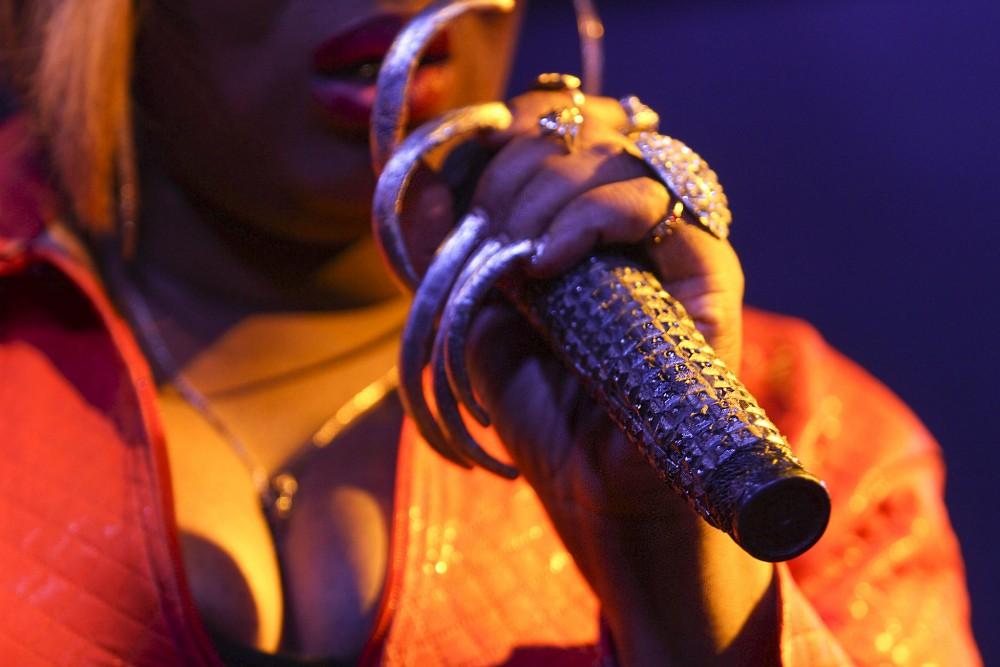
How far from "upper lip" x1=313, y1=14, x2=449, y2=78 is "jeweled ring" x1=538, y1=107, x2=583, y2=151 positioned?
0.22m

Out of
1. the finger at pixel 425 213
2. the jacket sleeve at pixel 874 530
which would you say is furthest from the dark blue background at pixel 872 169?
the finger at pixel 425 213

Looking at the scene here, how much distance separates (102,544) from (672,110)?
0.85 meters

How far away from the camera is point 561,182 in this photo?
564 mm

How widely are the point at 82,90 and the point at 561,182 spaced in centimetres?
51

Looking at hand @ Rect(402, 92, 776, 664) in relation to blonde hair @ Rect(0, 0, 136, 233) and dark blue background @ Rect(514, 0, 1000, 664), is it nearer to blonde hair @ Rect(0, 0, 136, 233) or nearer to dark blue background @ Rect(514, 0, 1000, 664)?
blonde hair @ Rect(0, 0, 136, 233)

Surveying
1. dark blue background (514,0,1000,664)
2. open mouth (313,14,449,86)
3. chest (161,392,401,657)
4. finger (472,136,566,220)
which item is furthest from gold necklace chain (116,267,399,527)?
dark blue background (514,0,1000,664)

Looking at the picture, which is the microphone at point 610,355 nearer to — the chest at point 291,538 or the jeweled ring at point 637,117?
the jeweled ring at point 637,117

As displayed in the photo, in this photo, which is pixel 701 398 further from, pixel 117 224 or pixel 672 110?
pixel 672 110

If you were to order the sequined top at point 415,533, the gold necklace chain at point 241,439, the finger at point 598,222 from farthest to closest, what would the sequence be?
the gold necklace chain at point 241,439
the sequined top at point 415,533
the finger at point 598,222

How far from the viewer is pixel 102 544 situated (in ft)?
2.54

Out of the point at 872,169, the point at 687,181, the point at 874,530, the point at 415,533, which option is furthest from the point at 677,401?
the point at 872,169

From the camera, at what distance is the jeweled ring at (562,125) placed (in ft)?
1.90

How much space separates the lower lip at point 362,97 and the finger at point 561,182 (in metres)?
0.24

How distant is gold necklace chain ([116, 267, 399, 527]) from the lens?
888 millimetres
